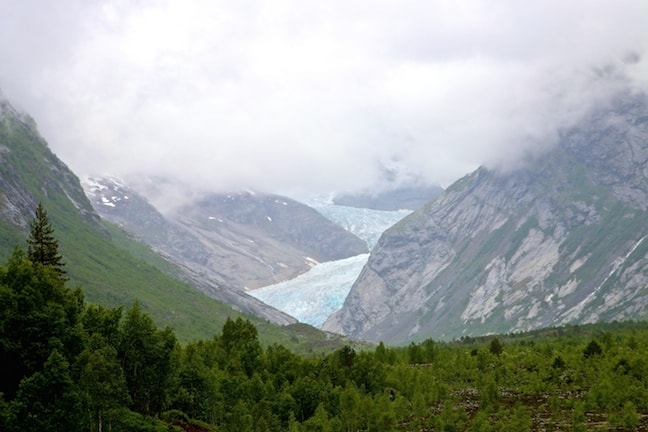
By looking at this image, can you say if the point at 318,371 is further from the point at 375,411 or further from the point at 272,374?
the point at 375,411

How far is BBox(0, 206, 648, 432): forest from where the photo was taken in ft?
216

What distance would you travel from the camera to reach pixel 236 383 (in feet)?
338

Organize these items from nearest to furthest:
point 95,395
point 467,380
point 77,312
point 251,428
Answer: point 95,395 → point 77,312 → point 251,428 → point 467,380

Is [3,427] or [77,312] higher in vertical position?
[77,312]

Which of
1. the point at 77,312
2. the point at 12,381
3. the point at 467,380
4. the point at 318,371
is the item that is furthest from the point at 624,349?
the point at 12,381

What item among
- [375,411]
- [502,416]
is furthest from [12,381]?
[502,416]

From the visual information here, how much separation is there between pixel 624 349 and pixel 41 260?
89742mm

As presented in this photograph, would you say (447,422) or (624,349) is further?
(624,349)

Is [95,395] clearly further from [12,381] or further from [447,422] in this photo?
[447,422]

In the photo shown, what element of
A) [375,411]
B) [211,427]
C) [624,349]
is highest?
[624,349]

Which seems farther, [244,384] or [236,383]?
[244,384]

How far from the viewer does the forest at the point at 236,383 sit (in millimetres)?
65688

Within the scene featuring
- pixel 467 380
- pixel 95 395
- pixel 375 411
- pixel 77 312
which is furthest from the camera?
pixel 467 380

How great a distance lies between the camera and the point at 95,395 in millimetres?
65125
